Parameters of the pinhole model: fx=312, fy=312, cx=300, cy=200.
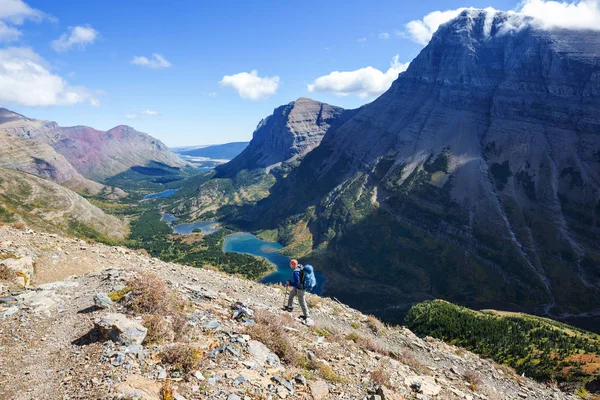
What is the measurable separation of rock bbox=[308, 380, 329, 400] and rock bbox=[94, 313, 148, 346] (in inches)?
289

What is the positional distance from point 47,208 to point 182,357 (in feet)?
679

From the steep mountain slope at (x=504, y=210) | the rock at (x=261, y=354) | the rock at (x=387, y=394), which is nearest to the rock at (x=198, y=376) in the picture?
the rock at (x=261, y=354)

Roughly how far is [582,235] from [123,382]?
560 feet

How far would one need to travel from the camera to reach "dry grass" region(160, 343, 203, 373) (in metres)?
11.9

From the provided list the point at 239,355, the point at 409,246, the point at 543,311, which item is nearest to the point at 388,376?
the point at 239,355

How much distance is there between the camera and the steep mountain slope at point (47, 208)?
502ft

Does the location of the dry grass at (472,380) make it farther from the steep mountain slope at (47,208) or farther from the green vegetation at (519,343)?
the steep mountain slope at (47,208)

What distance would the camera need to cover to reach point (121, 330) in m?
13.0

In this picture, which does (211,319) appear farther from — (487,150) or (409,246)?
(487,150)

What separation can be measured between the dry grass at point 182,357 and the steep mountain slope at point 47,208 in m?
175

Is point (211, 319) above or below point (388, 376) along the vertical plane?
above

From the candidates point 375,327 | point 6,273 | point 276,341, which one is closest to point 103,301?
point 276,341

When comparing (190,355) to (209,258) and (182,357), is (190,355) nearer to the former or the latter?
(182,357)

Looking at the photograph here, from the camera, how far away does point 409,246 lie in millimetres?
157750
